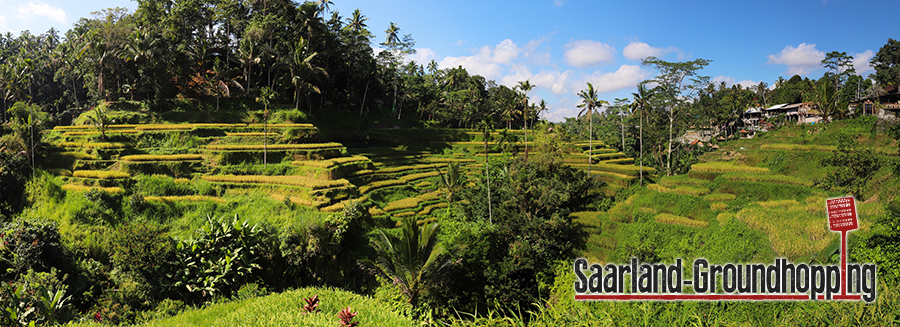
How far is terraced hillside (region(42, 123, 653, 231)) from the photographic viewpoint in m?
23.0

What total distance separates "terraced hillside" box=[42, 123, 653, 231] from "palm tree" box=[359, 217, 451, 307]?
594cm

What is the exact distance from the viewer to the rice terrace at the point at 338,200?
1217cm

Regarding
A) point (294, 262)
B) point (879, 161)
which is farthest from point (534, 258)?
point (879, 161)

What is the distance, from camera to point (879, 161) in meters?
22.3

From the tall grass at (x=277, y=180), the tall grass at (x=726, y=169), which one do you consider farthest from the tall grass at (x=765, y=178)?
the tall grass at (x=277, y=180)

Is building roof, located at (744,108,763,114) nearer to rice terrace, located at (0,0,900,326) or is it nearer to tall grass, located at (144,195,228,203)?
rice terrace, located at (0,0,900,326)

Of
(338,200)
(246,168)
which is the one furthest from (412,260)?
(246,168)

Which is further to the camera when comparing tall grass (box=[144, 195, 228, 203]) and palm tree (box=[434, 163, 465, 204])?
palm tree (box=[434, 163, 465, 204])

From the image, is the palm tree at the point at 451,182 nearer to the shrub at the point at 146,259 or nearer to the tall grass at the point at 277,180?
the tall grass at the point at 277,180

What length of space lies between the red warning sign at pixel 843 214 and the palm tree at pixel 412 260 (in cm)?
1238

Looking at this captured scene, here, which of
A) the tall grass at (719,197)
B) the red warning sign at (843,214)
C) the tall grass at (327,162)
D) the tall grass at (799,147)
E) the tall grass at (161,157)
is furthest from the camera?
the tall grass at (799,147)

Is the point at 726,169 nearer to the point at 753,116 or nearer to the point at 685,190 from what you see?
the point at 685,190

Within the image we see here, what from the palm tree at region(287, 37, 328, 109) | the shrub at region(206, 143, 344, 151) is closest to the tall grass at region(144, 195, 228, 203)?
the shrub at region(206, 143, 344, 151)

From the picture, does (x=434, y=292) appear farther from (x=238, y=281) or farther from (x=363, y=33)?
(x=363, y=33)
